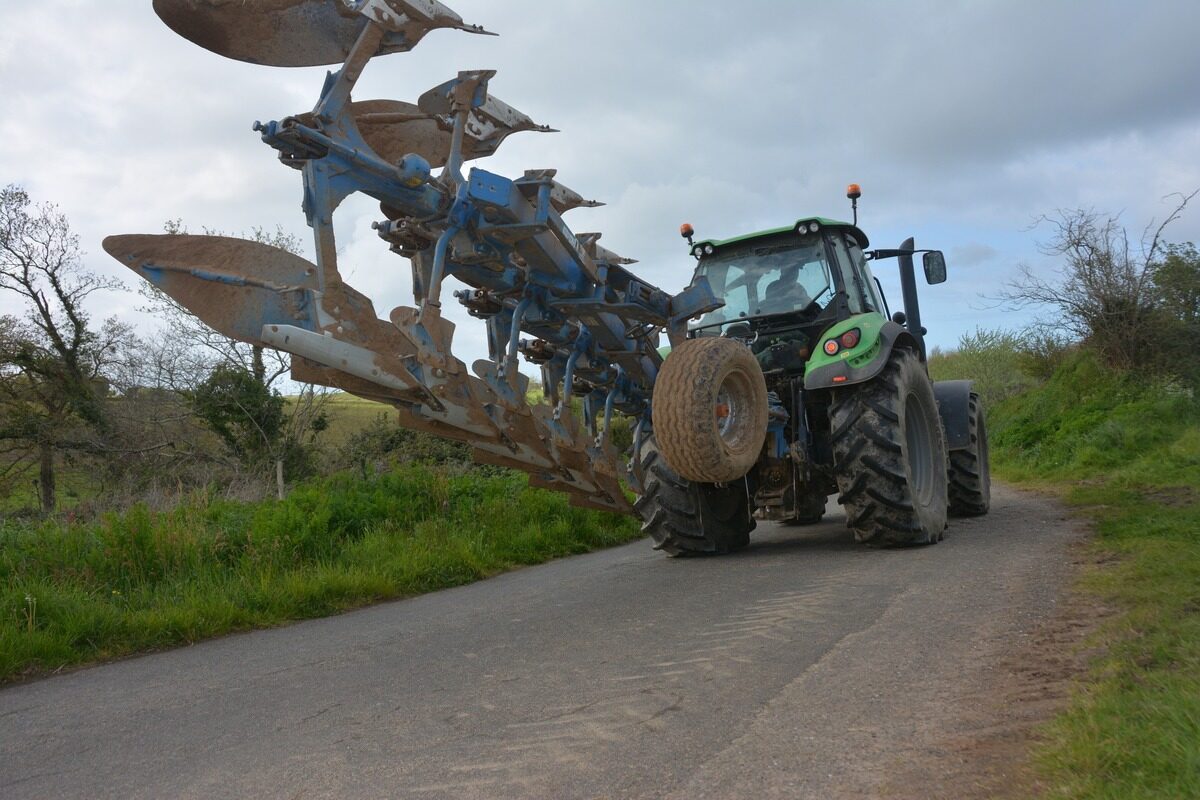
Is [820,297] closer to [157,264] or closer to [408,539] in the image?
[408,539]

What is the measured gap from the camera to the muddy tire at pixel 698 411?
18.1 feet

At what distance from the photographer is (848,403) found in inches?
263

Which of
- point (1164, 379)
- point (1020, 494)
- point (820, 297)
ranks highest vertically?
point (820, 297)

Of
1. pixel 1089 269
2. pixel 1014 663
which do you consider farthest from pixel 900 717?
pixel 1089 269

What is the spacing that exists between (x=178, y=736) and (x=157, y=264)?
273 cm

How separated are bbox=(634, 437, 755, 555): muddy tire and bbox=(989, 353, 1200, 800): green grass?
9.18 ft

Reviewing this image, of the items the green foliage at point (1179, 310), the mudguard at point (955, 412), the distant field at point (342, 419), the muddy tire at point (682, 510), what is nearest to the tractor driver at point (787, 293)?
the muddy tire at point (682, 510)

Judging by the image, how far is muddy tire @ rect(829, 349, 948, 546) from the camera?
254 inches

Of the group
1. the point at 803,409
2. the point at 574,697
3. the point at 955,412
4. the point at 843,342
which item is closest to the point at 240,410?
the point at 803,409

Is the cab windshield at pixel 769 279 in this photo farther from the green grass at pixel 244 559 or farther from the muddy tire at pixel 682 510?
the green grass at pixel 244 559

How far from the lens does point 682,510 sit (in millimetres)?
7285

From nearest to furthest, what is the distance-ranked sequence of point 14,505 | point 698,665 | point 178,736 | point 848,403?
point 178,736 < point 698,665 < point 848,403 < point 14,505

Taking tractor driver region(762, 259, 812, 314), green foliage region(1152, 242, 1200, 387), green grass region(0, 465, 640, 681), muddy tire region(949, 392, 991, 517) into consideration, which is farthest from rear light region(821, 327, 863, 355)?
green foliage region(1152, 242, 1200, 387)

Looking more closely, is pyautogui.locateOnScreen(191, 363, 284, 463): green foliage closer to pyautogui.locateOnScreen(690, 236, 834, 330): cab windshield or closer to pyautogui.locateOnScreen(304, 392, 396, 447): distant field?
pyautogui.locateOnScreen(304, 392, 396, 447): distant field
